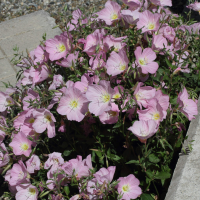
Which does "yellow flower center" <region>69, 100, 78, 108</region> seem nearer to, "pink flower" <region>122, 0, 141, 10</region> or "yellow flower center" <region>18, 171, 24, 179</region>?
"yellow flower center" <region>18, 171, 24, 179</region>

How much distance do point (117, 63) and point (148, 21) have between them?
35cm

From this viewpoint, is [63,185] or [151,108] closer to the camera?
[151,108]

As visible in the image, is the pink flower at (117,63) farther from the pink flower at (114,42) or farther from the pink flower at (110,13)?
the pink flower at (110,13)

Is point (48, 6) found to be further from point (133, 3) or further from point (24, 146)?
point (24, 146)

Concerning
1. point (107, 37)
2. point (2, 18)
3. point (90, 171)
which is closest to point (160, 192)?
point (90, 171)

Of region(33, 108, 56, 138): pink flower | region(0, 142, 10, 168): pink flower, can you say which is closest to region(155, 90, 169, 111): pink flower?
region(33, 108, 56, 138): pink flower

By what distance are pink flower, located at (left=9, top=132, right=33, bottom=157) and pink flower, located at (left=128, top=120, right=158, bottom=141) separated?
703 millimetres

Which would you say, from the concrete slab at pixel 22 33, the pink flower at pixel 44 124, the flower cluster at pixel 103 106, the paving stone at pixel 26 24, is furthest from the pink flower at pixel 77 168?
the paving stone at pixel 26 24

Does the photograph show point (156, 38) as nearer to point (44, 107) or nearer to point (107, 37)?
point (107, 37)

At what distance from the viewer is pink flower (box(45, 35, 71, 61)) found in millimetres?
1676

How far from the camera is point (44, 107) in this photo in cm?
156

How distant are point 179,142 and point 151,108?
0.34 m

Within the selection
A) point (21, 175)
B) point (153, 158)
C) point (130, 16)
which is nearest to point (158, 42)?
point (130, 16)

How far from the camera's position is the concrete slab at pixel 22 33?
9.45 ft
